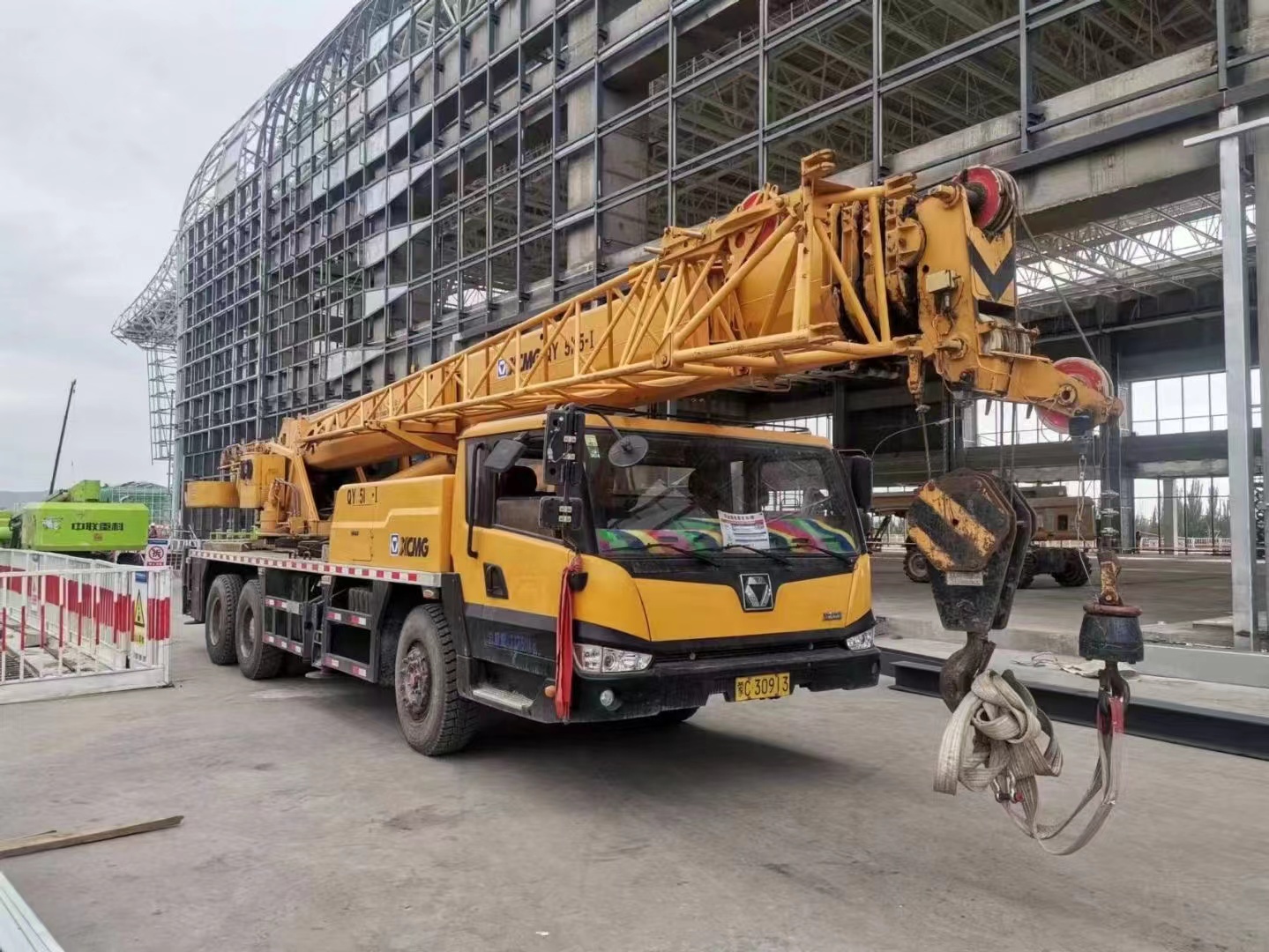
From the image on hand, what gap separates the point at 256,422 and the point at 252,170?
1018 centimetres

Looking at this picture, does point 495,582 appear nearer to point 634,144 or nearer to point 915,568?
point 634,144

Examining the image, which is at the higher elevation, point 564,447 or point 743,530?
point 564,447

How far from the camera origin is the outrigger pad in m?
3.69

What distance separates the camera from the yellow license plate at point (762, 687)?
201 inches

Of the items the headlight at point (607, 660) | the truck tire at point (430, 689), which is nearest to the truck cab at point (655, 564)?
the headlight at point (607, 660)

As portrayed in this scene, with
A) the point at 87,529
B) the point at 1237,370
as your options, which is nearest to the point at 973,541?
the point at 1237,370

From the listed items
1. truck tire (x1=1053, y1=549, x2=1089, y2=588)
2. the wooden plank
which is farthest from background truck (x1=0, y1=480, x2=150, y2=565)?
truck tire (x1=1053, y1=549, x2=1089, y2=588)

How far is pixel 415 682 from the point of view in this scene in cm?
632

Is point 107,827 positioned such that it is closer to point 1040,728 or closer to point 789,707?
point 1040,728

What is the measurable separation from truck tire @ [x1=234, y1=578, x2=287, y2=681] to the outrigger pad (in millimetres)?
7475

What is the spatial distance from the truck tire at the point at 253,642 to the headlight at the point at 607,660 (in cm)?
560

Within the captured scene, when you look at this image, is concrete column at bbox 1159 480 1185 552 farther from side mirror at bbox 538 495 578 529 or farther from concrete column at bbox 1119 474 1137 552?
side mirror at bbox 538 495 578 529

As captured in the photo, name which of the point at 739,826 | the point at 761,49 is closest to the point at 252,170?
the point at 761,49

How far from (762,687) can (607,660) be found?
0.97 meters
